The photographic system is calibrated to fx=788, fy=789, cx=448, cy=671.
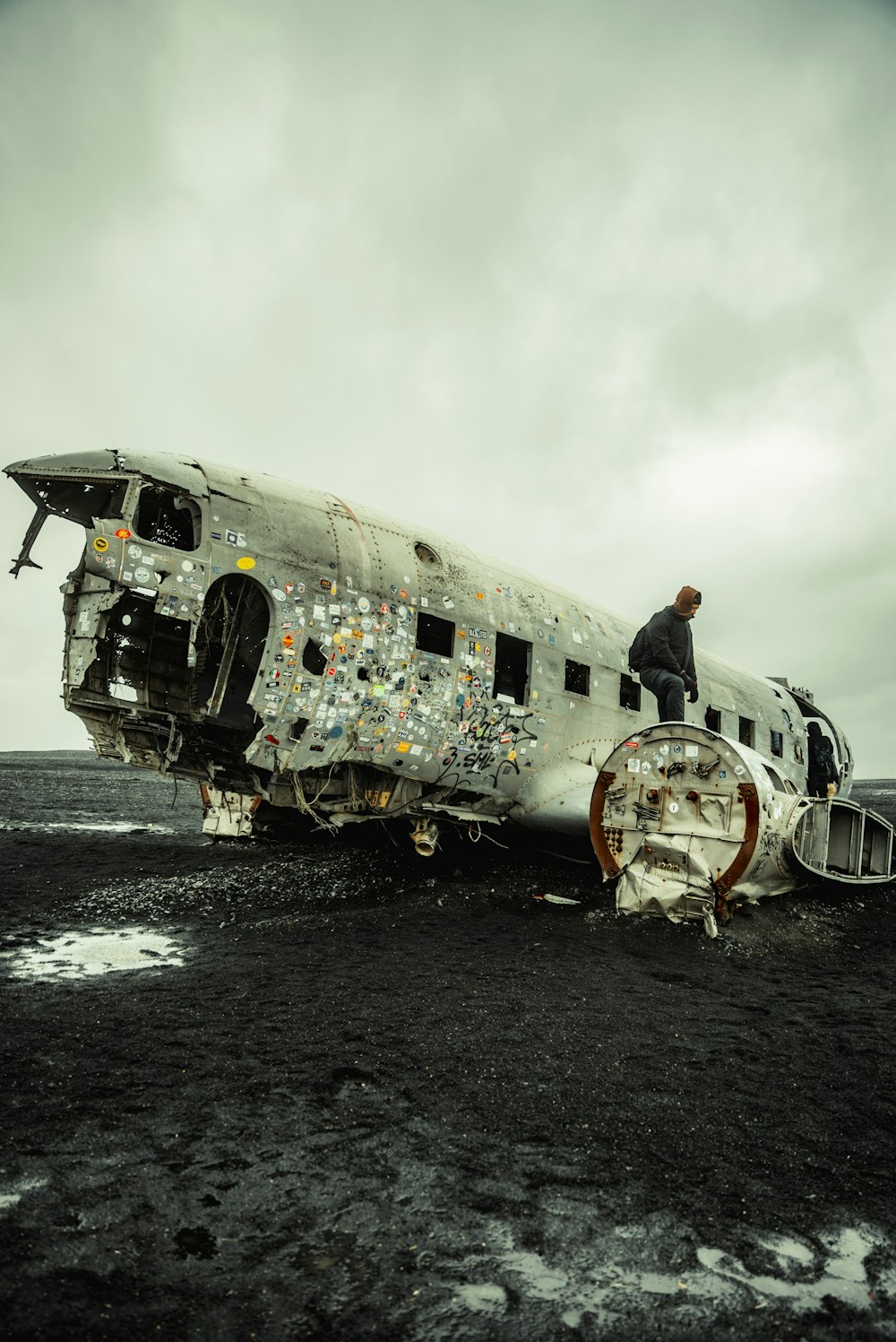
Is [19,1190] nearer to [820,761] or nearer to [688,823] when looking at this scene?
[688,823]

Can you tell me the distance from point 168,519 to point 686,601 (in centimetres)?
725

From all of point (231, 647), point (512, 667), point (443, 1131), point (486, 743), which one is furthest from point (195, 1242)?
point (512, 667)

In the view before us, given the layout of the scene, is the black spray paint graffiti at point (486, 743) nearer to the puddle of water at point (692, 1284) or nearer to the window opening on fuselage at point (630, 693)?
the window opening on fuselage at point (630, 693)

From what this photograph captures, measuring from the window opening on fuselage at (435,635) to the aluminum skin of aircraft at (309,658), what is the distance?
28mm

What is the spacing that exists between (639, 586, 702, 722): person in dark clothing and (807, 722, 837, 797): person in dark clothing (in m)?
8.75

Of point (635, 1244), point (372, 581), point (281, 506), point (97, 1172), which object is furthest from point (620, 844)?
point (97, 1172)

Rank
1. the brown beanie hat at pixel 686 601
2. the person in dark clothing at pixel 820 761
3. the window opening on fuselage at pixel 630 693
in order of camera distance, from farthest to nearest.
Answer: the person in dark clothing at pixel 820 761 → the window opening on fuselage at pixel 630 693 → the brown beanie hat at pixel 686 601

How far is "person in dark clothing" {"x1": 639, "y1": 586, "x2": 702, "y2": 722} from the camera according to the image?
11.7 m

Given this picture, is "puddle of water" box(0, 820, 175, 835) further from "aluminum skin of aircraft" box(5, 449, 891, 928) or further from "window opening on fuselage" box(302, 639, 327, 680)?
"window opening on fuselage" box(302, 639, 327, 680)

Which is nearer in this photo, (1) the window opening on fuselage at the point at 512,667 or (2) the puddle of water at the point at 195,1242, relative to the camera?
(2) the puddle of water at the point at 195,1242

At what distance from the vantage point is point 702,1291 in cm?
349

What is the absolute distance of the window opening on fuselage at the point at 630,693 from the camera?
13125 mm

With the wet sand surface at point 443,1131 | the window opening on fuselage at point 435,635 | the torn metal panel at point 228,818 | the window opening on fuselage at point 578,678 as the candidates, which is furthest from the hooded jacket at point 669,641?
the torn metal panel at point 228,818

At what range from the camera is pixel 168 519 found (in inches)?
357
